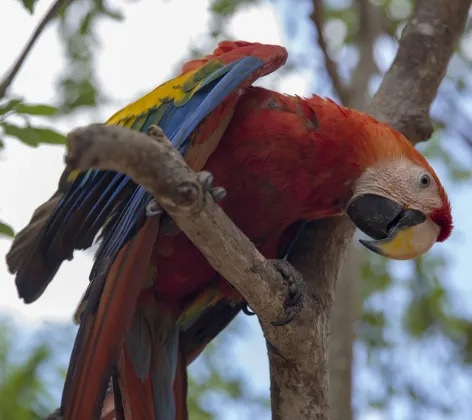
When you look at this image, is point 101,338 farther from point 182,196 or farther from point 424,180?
point 424,180

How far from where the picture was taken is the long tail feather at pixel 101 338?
1.59 m

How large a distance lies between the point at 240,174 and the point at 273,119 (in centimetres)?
20

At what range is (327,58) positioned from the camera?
2.96 metres

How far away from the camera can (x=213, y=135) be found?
1.90 m

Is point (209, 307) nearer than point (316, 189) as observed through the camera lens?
No

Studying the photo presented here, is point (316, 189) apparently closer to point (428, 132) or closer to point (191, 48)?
point (428, 132)

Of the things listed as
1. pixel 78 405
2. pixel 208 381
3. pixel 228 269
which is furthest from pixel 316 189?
pixel 208 381

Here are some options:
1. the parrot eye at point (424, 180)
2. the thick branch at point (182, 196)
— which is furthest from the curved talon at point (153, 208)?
the parrot eye at point (424, 180)

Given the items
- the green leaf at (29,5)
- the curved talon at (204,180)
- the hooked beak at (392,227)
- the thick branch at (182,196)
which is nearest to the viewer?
the thick branch at (182,196)

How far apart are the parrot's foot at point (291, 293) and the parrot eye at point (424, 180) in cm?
52

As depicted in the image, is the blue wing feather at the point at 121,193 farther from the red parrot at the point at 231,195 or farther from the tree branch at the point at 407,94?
the tree branch at the point at 407,94

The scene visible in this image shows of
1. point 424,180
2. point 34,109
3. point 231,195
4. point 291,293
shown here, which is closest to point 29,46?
point 34,109

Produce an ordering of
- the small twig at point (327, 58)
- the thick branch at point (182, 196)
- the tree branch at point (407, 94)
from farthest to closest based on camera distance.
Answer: the small twig at point (327, 58) → the tree branch at point (407, 94) → the thick branch at point (182, 196)

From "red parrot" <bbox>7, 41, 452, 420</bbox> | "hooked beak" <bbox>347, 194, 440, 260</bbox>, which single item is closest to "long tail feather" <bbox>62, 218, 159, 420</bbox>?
"red parrot" <bbox>7, 41, 452, 420</bbox>
